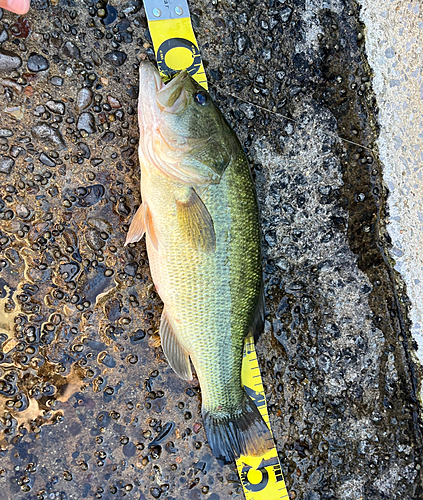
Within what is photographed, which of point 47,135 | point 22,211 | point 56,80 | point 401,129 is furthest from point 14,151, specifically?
point 401,129

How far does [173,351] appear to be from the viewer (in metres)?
2.25

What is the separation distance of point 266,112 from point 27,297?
6.43ft

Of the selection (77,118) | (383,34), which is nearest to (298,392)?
(77,118)

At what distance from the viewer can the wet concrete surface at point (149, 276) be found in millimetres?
2262

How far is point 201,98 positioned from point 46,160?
3.39 ft

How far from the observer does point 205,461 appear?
245 cm

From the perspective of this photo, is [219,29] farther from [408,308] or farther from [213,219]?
[408,308]

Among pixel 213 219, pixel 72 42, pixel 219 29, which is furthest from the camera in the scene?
pixel 219 29

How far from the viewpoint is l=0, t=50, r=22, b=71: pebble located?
2.19 metres

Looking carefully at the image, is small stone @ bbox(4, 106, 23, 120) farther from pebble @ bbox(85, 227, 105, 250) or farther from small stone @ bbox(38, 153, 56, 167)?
pebble @ bbox(85, 227, 105, 250)

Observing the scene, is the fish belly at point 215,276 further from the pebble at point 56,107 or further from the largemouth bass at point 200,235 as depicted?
Result: the pebble at point 56,107

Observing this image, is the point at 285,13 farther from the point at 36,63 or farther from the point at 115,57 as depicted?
the point at 36,63

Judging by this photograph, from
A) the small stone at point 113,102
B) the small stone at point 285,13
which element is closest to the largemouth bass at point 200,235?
the small stone at point 113,102

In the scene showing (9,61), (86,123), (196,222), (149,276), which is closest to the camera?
(196,222)
